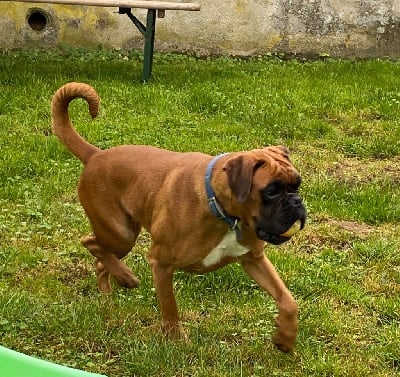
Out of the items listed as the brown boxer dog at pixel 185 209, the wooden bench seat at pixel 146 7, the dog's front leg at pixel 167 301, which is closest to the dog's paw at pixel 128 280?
the brown boxer dog at pixel 185 209

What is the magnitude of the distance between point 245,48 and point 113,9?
1.79 m

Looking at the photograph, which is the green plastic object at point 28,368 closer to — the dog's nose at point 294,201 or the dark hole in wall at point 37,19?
the dog's nose at point 294,201

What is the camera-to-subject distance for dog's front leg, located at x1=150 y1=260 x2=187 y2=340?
13.9 ft

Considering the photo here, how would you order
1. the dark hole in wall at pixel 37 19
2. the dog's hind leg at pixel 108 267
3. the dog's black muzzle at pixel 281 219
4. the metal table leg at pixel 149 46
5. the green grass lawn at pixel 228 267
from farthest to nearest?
the dark hole in wall at pixel 37 19, the metal table leg at pixel 149 46, the dog's hind leg at pixel 108 267, the green grass lawn at pixel 228 267, the dog's black muzzle at pixel 281 219

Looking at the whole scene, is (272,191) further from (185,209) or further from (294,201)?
(185,209)

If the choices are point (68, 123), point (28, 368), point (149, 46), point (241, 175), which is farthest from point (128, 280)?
point (149, 46)

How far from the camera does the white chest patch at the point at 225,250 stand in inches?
161

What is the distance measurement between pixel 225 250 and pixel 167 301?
400mm

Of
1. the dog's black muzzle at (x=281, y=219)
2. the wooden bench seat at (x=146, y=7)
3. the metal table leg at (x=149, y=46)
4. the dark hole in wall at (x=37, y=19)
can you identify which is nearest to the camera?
the dog's black muzzle at (x=281, y=219)

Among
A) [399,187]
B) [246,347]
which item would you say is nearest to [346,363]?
[246,347]

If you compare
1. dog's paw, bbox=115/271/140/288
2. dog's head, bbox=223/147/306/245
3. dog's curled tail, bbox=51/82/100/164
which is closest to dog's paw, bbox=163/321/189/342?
dog's paw, bbox=115/271/140/288

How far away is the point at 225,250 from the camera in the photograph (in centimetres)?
412

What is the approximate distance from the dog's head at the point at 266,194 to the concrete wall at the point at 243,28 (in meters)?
7.43

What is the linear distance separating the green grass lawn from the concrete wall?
72cm
